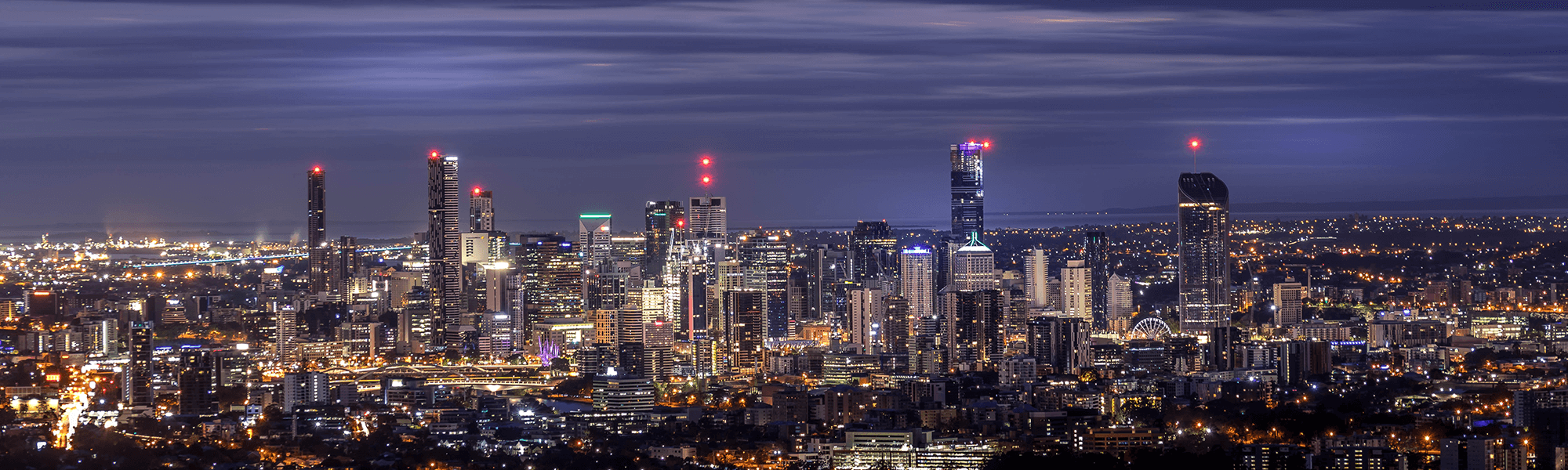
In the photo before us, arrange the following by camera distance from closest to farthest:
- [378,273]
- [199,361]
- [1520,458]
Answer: [1520,458] < [199,361] < [378,273]

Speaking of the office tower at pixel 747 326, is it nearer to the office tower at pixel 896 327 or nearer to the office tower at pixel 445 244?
the office tower at pixel 896 327

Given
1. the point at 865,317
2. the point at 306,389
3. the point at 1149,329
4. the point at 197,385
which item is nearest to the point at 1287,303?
the point at 1149,329

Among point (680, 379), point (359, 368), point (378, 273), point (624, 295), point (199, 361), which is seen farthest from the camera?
point (378, 273)

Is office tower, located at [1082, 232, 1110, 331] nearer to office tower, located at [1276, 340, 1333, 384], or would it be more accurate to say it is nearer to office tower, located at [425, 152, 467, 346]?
office tower, located at [1276, 340, 1333, 384]

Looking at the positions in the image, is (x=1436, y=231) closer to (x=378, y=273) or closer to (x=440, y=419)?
(x=378, y=273)

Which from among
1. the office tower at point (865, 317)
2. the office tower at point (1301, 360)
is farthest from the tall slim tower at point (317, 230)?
the office tower at point (1301, 360)

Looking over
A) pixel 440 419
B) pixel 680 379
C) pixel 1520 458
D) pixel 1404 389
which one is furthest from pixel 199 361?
pixel 1520 458
